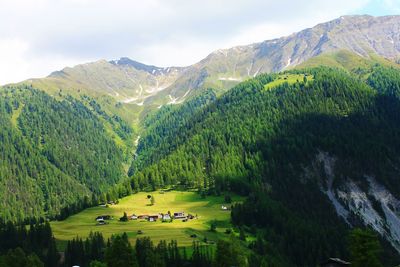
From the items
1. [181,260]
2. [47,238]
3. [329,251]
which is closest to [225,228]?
[329,251]

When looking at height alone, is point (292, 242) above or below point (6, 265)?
below

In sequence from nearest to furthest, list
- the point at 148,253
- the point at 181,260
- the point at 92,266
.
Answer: the point at 92,266
the point at 148,253
the point at 181,260

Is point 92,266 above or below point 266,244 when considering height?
above

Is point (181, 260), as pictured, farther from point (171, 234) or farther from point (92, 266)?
point (92, 266)

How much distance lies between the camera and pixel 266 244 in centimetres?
17888

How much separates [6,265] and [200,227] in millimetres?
87123

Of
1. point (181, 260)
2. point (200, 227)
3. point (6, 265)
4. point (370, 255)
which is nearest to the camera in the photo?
point (370, 255)

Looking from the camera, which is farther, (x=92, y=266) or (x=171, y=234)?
(x=171, y=234)

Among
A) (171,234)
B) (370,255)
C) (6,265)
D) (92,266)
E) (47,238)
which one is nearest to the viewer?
(370,255)

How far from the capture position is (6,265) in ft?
380

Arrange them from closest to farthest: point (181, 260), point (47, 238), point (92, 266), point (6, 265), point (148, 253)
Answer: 1. point (92, 266)
2. point (6, 265)
3. point (148, 253)
4. point (181, 260)
5. point (47, 238)

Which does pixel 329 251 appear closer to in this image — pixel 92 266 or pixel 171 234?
pixel 171 234

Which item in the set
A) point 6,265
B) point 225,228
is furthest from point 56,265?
point 225,228

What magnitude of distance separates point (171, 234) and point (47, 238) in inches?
1597
